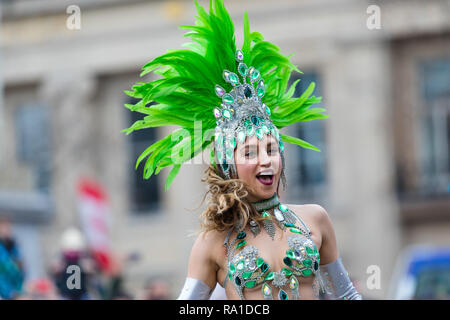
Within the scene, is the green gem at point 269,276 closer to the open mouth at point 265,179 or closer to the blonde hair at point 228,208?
the blonde hair at point 228,208

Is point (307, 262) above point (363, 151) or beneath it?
beneath

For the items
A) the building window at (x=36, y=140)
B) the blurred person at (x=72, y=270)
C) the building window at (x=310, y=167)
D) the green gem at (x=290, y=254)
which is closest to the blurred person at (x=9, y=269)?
the blurred person at (x=72, y=270)

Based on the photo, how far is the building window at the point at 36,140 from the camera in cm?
2012

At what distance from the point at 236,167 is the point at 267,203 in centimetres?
21

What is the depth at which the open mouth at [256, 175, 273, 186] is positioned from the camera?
→ 412cm

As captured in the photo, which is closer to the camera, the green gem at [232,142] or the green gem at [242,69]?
the green gem at [232,142]

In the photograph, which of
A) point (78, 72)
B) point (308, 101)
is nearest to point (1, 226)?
point (308, 101)

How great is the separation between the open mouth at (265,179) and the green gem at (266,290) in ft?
1.41

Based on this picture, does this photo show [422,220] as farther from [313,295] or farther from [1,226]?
[313,295]

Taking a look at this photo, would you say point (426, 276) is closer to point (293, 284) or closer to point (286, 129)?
point (293, 284)

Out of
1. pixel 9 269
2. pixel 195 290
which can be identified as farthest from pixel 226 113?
pixel 9 269

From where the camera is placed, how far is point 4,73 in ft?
67.2

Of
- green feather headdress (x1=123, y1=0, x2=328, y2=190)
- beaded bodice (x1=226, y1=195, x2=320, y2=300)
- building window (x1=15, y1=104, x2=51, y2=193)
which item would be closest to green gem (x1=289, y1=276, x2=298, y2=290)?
beaded bodice (x1=226, y1=195, x2=320, y2=300)

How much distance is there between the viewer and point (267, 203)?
4203 mm
